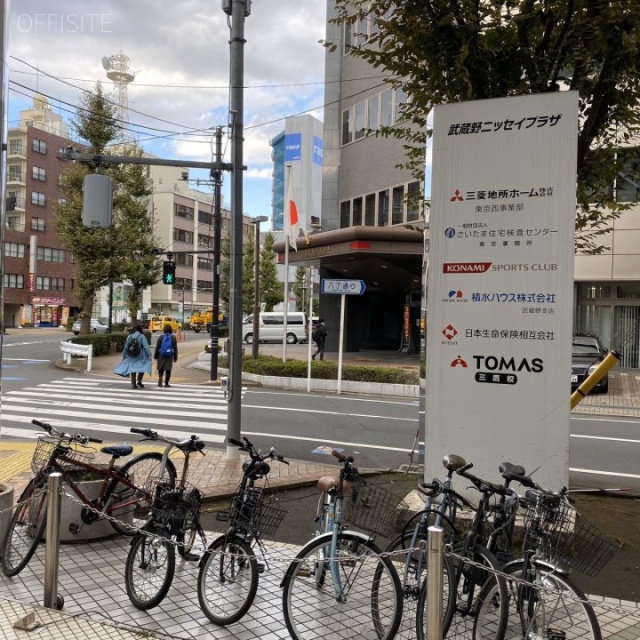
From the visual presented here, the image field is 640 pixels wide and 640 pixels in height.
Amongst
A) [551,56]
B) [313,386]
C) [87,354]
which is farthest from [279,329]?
[551,56]

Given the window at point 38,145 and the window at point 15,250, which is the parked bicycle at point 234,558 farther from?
the window at point 38,145

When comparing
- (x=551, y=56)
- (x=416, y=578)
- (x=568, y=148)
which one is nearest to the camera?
(x=416, y=578)

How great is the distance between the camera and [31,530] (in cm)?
479

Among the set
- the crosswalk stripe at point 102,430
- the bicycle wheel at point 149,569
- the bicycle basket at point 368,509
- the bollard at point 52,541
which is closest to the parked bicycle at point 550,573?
the bicycle basket at point 368,509

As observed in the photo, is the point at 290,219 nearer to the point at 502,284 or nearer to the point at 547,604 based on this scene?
the point at 502,284

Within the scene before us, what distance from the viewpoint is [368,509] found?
13.4 feet

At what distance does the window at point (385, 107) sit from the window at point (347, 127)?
10.2 ft

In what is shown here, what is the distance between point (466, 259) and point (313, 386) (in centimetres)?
1334

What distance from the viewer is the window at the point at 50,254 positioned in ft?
218

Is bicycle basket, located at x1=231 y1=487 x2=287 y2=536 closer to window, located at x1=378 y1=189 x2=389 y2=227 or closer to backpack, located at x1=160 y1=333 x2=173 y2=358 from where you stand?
backpack, located at x1=160 y1=333 x2=173 y2=358

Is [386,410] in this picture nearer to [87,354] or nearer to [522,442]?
[522,442]

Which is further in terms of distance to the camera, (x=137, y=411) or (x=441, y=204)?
(x=137, y=411)

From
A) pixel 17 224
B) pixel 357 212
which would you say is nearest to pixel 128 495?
pixel 357 212

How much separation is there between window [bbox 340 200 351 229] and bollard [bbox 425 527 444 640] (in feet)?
91.5
